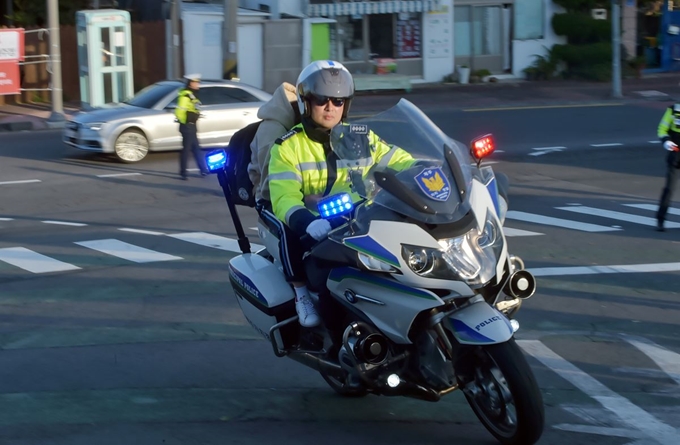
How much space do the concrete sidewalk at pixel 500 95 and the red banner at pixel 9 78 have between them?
1.83 ft

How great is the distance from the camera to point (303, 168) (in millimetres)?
5551

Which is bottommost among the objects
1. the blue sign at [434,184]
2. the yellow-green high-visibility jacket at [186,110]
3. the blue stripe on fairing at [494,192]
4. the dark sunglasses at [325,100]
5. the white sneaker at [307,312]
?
the white sneaker at [307,312]

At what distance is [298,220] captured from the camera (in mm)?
5156

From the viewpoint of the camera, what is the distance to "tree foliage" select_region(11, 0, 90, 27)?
3031cm

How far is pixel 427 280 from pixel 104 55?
21.7 meters

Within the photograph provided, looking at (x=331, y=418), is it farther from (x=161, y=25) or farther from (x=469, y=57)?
(x=469, y=57)

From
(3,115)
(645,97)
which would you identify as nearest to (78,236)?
(3,115)

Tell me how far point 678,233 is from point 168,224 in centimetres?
626

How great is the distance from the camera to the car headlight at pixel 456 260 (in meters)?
4.70

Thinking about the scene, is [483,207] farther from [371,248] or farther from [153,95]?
[153,95]

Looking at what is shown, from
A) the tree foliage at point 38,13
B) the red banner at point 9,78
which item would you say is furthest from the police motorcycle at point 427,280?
the tree foliage at point 38,13

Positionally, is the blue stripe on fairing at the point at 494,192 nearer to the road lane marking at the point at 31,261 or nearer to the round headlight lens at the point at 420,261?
the round headlight lens at the point at 420,261

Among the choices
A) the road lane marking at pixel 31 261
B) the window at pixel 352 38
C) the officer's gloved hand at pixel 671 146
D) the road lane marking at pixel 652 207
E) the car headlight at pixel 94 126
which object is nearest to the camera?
the road lane marking at pixel 31 261

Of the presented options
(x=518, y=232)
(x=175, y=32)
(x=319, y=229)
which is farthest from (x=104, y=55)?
(x=319, y=229)
